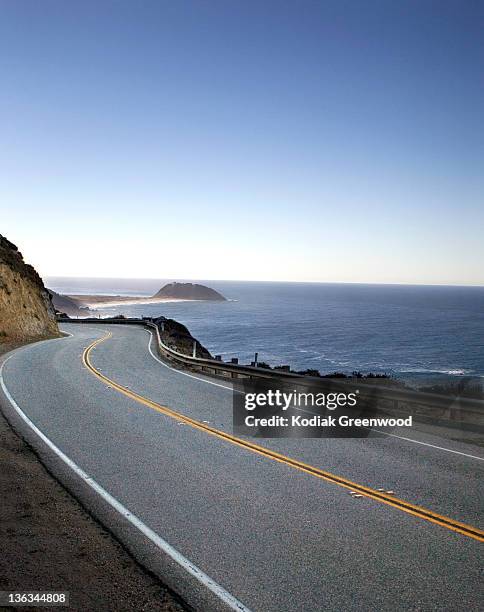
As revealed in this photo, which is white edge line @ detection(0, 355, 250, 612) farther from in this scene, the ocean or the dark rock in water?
the ocean

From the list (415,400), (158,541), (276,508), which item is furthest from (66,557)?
(415,400)

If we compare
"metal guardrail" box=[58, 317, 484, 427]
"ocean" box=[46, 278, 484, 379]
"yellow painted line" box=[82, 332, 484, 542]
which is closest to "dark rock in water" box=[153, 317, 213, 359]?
"metal guardrail" box=[58, 317, 484, 427]

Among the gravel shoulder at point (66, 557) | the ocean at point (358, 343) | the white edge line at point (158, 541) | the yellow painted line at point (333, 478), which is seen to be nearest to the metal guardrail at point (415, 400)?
the yellow painted line at point (333, 478)

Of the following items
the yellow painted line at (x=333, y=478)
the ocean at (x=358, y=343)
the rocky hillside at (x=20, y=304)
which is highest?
the rocky hillside at (x=20, y=304)

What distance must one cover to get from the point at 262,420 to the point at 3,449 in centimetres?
588

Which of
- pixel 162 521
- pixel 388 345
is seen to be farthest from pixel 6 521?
pixel 388 345

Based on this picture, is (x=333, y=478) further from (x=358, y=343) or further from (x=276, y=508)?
(x=358, y=343)

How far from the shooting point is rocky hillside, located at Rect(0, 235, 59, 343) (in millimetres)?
36312

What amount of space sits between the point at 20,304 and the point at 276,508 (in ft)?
119

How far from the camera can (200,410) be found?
537 inches

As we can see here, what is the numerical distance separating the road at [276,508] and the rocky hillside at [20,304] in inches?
978

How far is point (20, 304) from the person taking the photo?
3881 centimetres

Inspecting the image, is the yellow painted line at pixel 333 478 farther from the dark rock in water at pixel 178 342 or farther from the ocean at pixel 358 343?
the ocean at pixel 358 343

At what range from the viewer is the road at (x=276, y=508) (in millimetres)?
5145
